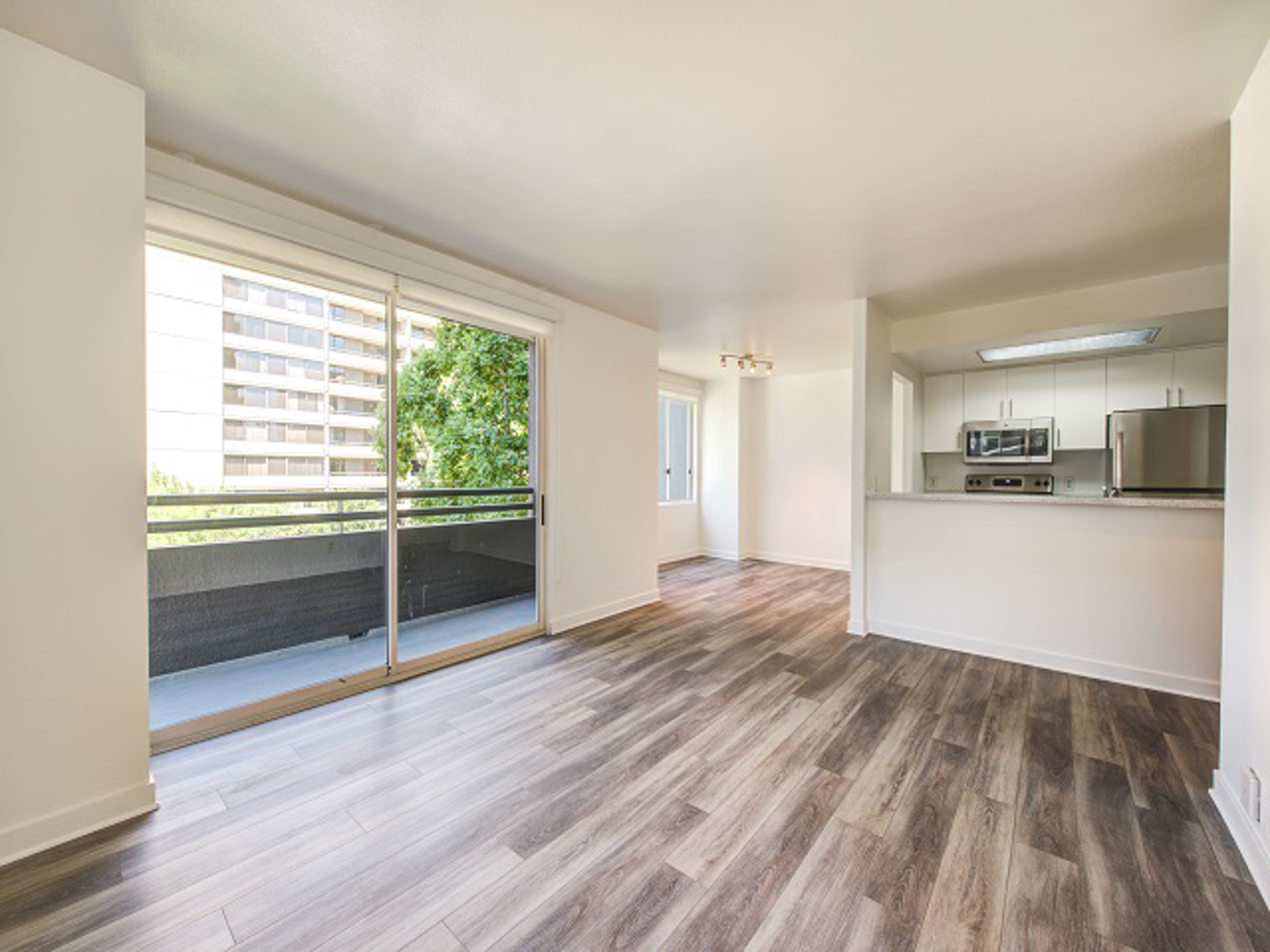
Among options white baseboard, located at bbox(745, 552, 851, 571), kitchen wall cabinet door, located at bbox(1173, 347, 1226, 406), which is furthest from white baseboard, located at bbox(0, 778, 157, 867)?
kitchen wall cabinet door, located at bbox(1173, 347, 1226, 406)

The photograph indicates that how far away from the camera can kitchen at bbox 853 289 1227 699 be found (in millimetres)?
2867

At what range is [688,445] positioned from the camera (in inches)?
281

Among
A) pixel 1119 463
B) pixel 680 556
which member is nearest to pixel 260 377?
pixel 680 556

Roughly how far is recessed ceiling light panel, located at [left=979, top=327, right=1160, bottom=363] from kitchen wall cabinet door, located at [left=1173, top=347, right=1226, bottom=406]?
456mm

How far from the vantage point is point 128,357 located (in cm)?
178

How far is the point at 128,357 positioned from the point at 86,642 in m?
0.98

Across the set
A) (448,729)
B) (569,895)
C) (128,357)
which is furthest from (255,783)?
(128,357)

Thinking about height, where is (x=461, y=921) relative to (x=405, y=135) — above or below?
below

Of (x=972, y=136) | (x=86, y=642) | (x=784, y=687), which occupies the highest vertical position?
(x=972, y=136)

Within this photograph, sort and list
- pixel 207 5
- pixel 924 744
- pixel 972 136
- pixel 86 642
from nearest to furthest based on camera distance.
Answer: pixel 207 5, pixel 86 642, pixel 972 136, pixel 924 744

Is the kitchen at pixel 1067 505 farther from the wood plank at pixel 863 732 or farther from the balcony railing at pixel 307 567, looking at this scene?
the balcony railing at pixel 307 567

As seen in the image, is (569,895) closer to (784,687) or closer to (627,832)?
(627,832)

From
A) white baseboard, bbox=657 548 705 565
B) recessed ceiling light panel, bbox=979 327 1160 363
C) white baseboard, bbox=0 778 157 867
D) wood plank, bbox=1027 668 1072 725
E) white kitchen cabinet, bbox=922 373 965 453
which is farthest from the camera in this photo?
white baseboard, bbox=657 548 705 565

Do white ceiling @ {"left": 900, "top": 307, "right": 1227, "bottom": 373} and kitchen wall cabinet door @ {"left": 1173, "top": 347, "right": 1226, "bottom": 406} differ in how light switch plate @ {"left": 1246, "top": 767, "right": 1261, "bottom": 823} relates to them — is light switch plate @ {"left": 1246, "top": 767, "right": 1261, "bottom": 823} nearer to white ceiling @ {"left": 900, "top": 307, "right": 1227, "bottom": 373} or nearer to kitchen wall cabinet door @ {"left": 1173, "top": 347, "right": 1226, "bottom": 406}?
white ceiling @ {"left": 900, "top": 307, "right": 1227, "bottom": 373}
